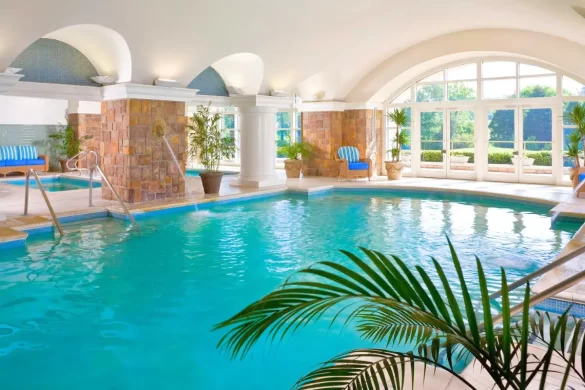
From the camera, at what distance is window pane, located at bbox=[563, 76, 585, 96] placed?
40.0 feet

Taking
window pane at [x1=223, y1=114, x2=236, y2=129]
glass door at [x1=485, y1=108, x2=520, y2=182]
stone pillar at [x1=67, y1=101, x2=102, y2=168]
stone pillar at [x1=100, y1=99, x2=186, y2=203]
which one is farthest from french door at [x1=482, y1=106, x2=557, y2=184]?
stone pillar at [x1=67, y1=101, x2=102, y2=168]

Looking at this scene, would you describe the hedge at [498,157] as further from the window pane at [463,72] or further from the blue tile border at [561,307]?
the blue tile border at [561,307]

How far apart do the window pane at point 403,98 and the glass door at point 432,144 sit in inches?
24.8

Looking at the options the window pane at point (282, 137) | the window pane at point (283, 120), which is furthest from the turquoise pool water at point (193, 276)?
the window pane at point (283, 120)

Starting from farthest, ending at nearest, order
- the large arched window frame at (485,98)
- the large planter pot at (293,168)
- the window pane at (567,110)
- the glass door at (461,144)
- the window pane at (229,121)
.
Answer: the window pane at (229,121) → the large planter pot at (293,168) → the glass door at (461,144) → the large arched window frame at (485,98) → the window pane at (567,110)

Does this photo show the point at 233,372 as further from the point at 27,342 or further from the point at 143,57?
the point at 143,57

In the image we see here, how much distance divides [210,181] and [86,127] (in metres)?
7.74

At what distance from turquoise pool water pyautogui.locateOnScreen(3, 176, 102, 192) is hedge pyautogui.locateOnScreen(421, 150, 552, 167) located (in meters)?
8.77

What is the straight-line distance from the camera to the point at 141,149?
1003 cm

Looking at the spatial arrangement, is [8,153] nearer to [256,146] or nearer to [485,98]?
[256,146]

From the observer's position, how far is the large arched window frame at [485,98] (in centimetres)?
1245

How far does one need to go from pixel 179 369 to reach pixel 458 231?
5.54m

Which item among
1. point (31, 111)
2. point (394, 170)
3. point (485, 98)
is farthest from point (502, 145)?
point (31, 111)

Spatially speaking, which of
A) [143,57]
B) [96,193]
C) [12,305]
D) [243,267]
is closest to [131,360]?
[12,305]
